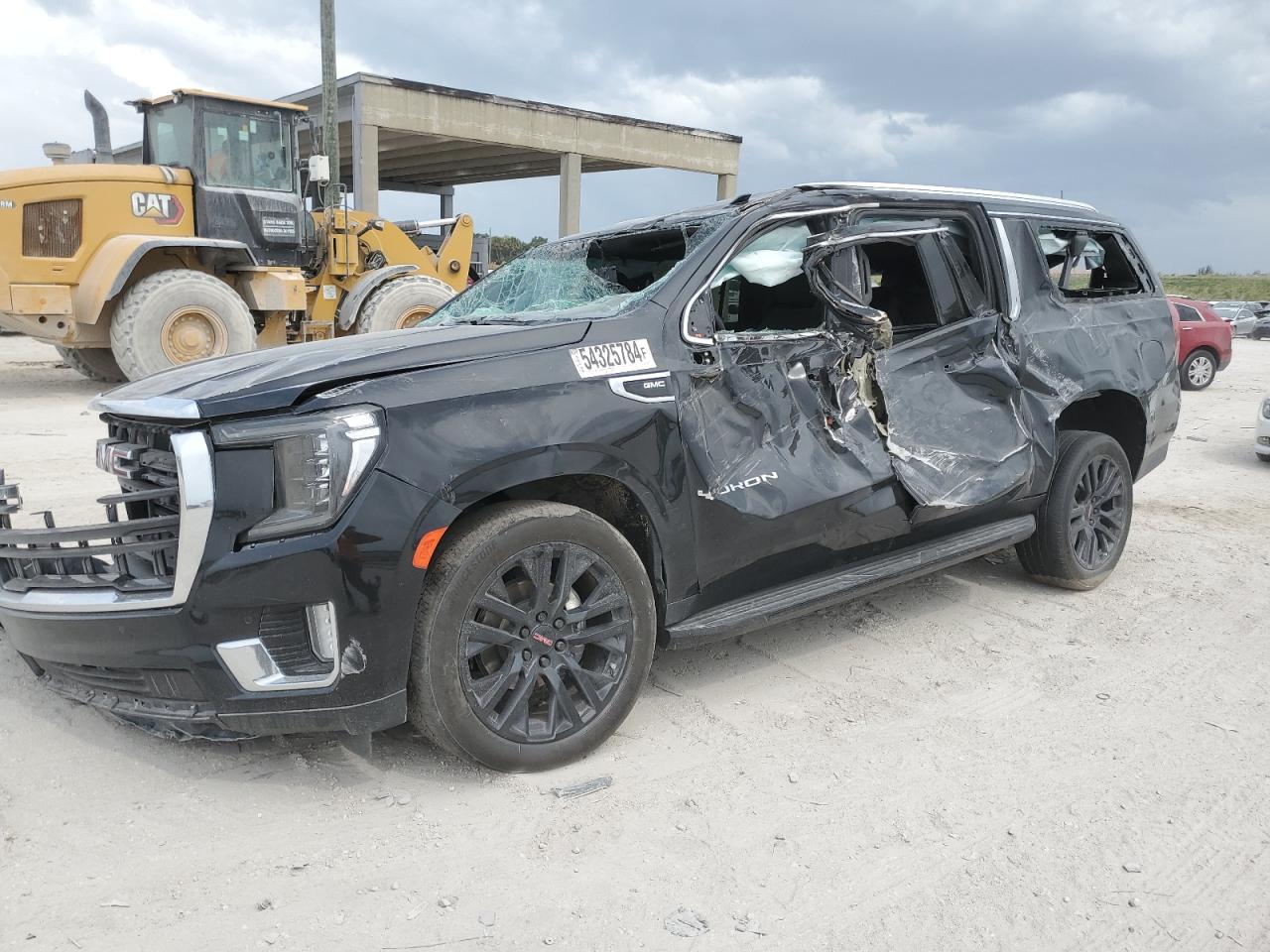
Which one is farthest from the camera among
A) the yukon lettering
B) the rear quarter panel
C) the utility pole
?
the utility pole

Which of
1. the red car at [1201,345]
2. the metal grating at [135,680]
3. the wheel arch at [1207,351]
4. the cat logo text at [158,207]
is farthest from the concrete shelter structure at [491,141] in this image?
the metal grating at [135,680]

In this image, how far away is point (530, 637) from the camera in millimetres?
3002

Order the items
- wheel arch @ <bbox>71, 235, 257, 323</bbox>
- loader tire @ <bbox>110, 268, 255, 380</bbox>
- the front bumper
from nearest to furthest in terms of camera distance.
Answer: the front bumper < wheel arch @ <bbox>71, 235, 257, 323</bbox> < loader tire @ <bbox>110, 268, 255, 380</bbox>

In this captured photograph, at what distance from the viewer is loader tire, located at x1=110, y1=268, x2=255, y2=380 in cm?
1020

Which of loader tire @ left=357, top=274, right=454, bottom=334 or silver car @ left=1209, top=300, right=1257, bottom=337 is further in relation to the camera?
silver car @ left=1209, top=300, right=1257, bottom=337

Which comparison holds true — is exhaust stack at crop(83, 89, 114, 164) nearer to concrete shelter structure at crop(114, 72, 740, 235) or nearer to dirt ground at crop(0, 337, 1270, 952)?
concrete shelter structure at crop(114, 72, 740, 235)

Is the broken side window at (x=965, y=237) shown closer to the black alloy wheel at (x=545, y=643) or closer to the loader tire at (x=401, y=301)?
the black alloy wheel at (x=545, y=643)

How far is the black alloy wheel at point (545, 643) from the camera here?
9.63 feet

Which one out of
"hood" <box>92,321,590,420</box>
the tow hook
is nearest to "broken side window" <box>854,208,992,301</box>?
"hood" <box>92,321,590,420</box>

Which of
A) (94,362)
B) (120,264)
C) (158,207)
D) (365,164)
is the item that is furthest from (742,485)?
(365,164)

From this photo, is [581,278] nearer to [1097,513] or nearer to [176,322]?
[1097,513]

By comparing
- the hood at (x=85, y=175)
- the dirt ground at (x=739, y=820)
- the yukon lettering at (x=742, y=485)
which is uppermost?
the hood at (x=85, y=175)

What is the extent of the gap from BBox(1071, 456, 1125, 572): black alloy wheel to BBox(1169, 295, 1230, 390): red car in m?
12.4

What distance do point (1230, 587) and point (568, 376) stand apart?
4157 millimetres
